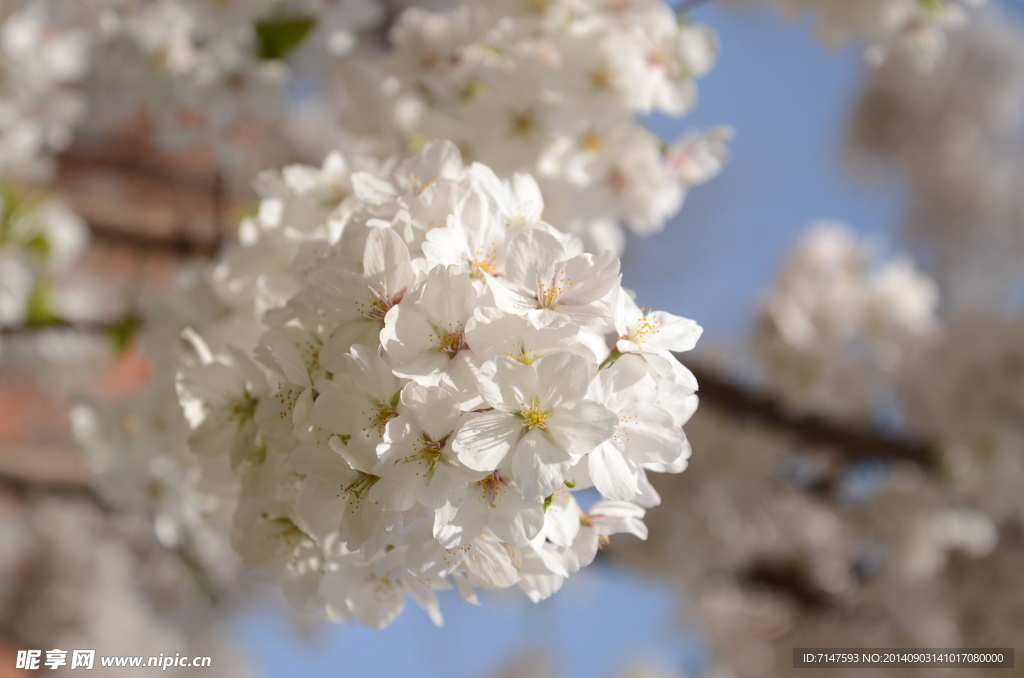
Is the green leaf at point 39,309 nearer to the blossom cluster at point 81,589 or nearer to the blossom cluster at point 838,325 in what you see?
the blossom cluster at point 81,589

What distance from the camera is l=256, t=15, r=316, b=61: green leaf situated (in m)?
1.08

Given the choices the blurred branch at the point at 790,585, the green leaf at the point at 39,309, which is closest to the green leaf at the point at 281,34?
the green leaf at the point at 39,309

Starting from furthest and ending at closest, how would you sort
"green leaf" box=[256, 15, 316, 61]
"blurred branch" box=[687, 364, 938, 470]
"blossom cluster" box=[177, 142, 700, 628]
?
"blurred branch" box=[687, 364, 938, 470] < "green leaf" box=[256, 15, 316, 61] < "blossom cluster" box=[177, 142, 700, 628]

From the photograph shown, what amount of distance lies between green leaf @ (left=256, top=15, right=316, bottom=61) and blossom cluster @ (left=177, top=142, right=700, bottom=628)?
0.61 metres

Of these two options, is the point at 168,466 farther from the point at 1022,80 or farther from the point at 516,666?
the point at 1022,80

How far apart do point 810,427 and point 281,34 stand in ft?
4.17

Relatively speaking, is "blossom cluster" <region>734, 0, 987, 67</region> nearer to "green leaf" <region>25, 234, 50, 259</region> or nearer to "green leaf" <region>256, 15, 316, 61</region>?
"green leaf" <region>256, 15, 316, 61</region>

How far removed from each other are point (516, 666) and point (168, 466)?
15.8 feet

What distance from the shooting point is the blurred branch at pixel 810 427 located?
1414mm

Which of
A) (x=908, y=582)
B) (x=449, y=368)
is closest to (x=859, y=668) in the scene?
(x=908, y=582)

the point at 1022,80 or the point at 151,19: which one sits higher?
the point at 1022,80

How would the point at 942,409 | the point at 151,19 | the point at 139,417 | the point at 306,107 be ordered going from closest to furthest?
the point at 139,417, the point at 151,19, the point at 942,409, the point at 306,107

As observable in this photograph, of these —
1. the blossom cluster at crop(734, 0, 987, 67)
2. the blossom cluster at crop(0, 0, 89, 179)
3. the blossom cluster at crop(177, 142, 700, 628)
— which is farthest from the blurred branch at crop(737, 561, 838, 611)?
the blossom cluster at crop(0, 0, 89, 179)

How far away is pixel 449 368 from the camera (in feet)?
1.55
